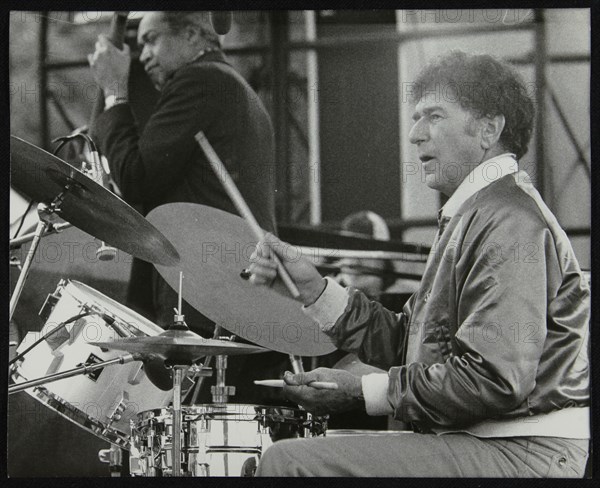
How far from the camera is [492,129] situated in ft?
9.07

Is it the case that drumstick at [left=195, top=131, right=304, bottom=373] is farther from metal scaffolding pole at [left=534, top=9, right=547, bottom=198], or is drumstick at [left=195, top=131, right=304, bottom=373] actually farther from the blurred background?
metal scaffolding pole at [left=534, top=9, right=547, bottom=198]

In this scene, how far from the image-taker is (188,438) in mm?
2756

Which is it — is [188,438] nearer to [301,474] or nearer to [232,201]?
[301,474]

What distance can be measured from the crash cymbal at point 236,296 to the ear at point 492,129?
74 centimetres

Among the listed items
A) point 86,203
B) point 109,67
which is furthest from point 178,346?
point 109,67

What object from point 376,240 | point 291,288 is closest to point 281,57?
point 376,240

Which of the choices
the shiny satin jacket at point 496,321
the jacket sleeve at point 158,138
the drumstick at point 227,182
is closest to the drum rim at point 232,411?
the shiny satin jacket at point 496,321

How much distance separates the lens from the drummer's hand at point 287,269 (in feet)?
8.75

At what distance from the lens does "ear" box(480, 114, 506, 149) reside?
2752 mm

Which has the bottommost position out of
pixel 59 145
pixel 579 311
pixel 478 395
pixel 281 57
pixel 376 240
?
pixel 478 395

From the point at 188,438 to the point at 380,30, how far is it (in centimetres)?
142

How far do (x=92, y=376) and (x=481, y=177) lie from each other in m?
1.24

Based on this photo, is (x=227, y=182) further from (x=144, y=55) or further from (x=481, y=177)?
(x=481, y=177)

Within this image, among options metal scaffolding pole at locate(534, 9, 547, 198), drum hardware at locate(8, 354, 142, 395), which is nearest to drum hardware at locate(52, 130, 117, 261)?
drum hardware at locate(8, 354, 142, 395)
